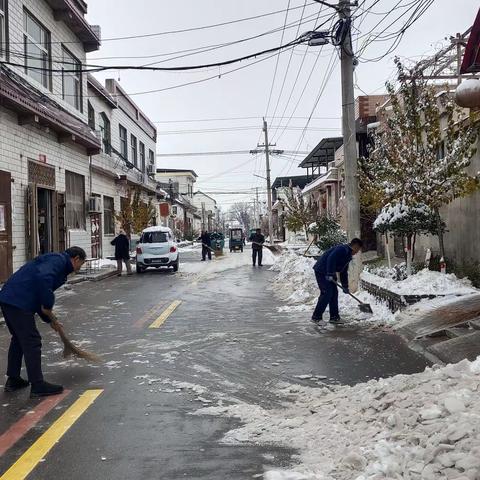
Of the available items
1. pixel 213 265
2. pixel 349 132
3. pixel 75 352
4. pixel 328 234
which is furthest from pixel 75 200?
pixel 75 352

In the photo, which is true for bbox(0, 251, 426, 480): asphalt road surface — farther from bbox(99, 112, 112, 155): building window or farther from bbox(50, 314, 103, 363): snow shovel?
bbox(99, 112, 112, 155): building window

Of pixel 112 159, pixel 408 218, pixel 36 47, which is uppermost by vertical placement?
pixel 36 47

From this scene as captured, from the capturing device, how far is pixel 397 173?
36.7ft

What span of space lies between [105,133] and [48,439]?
2885 cm

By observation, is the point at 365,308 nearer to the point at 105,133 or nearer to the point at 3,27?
the point at 3,27

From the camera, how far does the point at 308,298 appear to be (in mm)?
12516

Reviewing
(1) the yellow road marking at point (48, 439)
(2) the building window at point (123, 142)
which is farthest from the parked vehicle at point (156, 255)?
(1) the yellow road marking at point (48, 439)

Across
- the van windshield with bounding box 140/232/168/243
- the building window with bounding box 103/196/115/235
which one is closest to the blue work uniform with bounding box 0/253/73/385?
the van windshield with bounding box 140/232/168/243

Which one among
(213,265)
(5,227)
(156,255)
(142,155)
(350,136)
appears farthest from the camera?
(142,155)

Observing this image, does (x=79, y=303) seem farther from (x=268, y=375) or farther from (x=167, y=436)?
(x=167, y=436)

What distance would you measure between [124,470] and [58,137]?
18397mm

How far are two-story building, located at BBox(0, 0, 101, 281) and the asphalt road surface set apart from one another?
20.1 feet

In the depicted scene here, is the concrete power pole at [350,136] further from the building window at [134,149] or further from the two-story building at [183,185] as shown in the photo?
the two-story building at [183,185]

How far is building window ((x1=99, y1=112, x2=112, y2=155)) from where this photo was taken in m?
30.8
